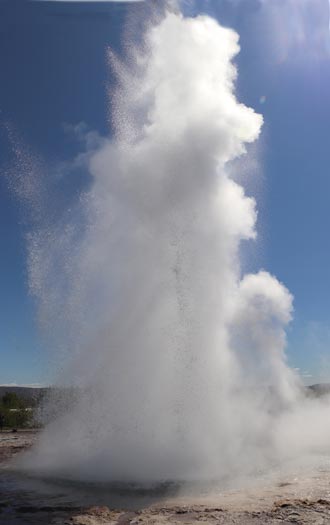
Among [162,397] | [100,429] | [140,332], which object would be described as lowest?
[100,429]

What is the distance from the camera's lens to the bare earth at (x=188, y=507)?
8430mm

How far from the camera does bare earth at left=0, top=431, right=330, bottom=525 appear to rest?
843 cm

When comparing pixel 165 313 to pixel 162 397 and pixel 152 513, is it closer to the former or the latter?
pixel 162 397

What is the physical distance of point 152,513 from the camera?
8961 millimetres

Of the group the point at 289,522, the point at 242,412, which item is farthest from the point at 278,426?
the point at 289,522

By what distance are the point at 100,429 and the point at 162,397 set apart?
2.31 m

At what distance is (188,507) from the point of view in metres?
9.28

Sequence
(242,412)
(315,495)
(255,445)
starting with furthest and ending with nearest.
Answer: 1. (242,412)
2. (255,445)
3. (315,495)

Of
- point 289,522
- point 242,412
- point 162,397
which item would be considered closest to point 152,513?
point 289,522

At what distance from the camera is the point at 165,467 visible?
41.8 feet

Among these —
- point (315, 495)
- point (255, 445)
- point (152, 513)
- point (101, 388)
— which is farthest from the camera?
point (255, 445)

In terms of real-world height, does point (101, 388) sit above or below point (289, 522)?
above

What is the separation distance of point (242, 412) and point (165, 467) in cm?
780

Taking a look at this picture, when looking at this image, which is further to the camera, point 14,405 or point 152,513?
point 14,405
